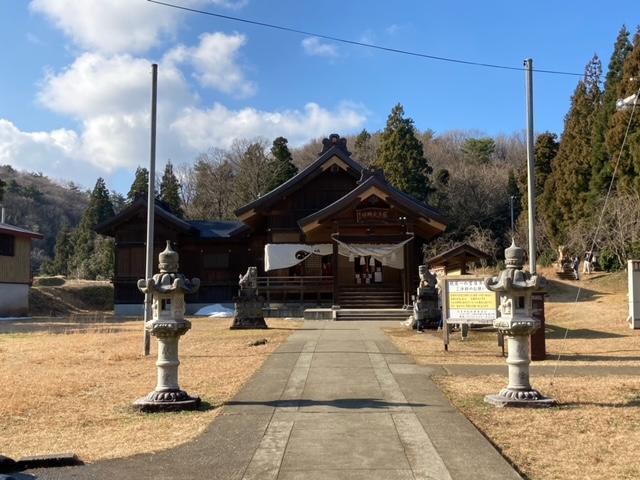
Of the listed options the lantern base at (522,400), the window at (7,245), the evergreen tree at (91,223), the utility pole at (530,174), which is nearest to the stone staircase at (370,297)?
the utility pole at (530,174)

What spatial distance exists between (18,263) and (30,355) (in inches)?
853

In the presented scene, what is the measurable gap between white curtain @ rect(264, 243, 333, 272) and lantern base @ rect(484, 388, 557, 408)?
22182 mm

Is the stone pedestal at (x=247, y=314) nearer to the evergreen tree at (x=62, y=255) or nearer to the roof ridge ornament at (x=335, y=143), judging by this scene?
the roof ridge ornament at (x=335, y=143)

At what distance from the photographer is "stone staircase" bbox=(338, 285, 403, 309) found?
26.3 m

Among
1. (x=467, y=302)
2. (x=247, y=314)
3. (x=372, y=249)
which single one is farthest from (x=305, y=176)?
(x=467, y=302)

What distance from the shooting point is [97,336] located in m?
17.9

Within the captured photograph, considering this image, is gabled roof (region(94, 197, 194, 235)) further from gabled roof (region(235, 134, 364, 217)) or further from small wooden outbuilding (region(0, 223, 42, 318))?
small wooden outbuilding (region(0, 223, 42, 318))

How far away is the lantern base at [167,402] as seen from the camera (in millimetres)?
7715

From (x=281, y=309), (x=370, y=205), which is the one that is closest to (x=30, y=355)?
(x=281, y=309)

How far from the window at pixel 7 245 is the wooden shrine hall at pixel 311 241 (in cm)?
506

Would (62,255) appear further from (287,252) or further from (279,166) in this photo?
(287,252)

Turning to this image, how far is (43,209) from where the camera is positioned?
78.9 metres

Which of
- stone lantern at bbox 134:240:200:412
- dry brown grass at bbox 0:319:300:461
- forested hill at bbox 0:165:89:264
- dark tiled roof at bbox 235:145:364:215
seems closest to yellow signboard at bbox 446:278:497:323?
dry brown grass at bbox 0:319:300:461

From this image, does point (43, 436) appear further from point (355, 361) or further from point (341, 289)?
point (341, 289)
